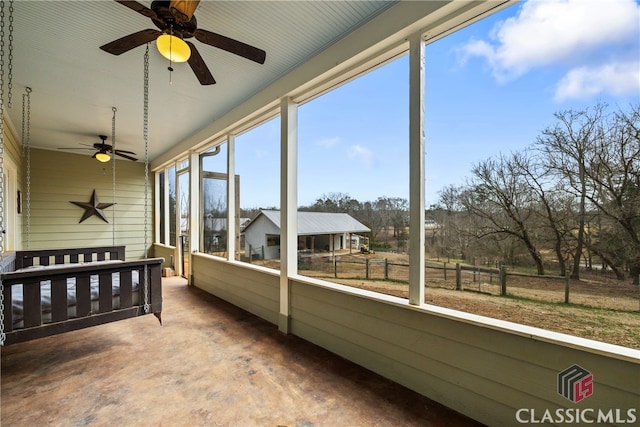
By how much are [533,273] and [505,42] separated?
144cm

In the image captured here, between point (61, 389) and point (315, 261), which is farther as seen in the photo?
point (315, 261)

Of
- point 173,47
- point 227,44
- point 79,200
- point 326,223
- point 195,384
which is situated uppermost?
point 227,44

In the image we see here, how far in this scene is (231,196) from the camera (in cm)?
431

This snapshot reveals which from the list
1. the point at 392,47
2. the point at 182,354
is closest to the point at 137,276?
the point at 182,354

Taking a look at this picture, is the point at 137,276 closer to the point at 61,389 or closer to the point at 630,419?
the point at 61,389

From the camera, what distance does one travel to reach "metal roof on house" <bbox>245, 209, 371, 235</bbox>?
268 cm

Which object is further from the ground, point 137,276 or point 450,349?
point 137,276

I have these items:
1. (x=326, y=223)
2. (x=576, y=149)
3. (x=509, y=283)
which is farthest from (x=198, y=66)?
(x=509, y=283)

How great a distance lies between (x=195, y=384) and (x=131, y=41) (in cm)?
254

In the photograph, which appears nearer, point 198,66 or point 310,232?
point 198,66

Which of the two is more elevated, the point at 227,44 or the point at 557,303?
the point at 227,44

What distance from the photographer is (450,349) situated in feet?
6.11

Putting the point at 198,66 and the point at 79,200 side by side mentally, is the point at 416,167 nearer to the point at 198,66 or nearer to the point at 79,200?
the point at 198,66

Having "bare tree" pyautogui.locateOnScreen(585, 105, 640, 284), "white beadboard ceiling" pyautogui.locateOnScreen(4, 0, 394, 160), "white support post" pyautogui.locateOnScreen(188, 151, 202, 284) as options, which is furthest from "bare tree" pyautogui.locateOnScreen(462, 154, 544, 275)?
"white support post" pyautogui.locateOnScreen(188, 151, 202, 284)
